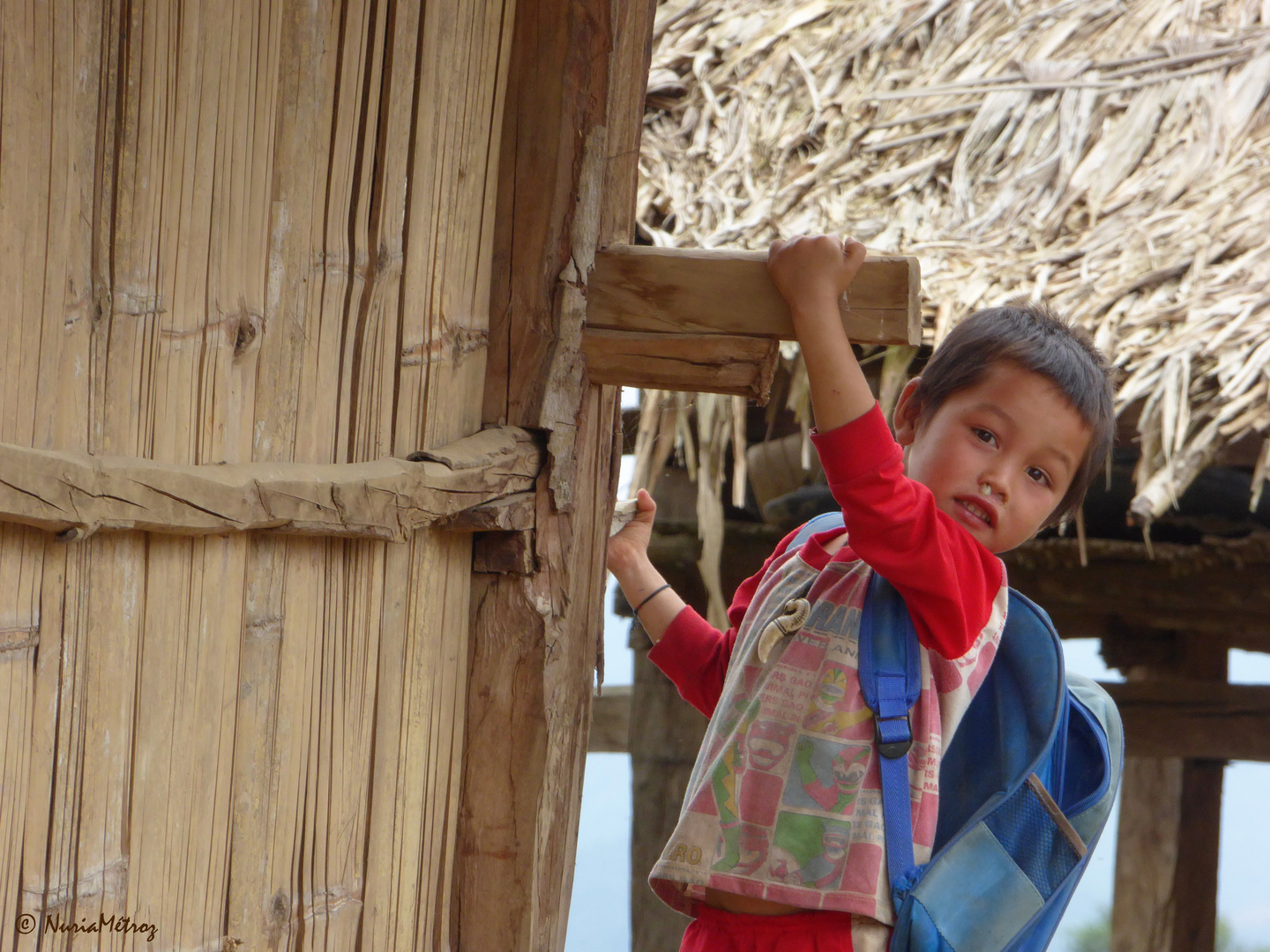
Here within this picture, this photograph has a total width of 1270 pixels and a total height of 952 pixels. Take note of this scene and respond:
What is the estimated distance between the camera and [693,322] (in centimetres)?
124

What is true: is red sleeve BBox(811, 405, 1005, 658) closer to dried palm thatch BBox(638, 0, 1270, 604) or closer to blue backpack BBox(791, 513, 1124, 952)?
blue backpack BBox(791, 513, 1124, 952)

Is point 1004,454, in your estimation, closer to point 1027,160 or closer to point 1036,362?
point 1036,362

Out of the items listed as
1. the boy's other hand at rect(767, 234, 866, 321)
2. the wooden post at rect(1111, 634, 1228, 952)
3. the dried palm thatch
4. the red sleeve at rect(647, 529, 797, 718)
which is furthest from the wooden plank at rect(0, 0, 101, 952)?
the wooden post at rect(1111, 634, 1228, 952)

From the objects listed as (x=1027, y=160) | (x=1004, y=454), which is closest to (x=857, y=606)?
(x=1004, y=454)

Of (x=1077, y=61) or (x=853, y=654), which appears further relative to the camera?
(x=1077, y=61)

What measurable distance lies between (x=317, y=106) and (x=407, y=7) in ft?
0.51

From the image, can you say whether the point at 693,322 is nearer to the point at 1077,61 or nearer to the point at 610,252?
the point at 610,252

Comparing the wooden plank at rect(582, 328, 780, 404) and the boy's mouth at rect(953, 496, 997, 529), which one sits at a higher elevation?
the wooden plank at rect(582, 328, 780, 404)

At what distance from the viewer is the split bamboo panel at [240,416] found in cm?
85

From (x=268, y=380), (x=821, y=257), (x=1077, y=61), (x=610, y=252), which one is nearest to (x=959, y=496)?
(x=821, y=257)

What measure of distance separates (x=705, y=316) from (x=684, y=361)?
2.0 inches

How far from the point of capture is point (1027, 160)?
3.48m

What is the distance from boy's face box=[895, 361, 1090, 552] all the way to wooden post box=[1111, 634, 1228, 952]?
389cm

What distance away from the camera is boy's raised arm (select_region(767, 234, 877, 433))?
1146mm
